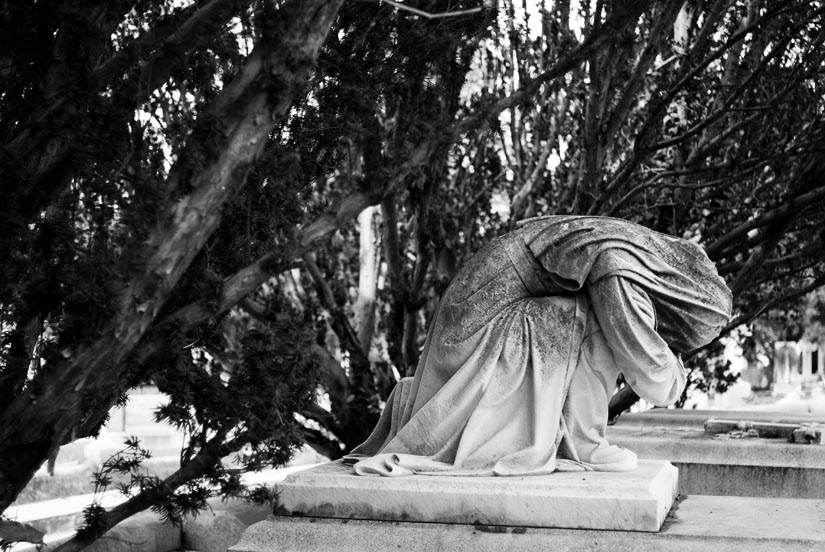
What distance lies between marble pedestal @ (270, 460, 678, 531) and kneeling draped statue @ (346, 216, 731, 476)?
0.17 m

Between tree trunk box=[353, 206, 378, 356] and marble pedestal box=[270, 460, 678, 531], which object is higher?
tree trunk box=[353, 206, 378, 356]

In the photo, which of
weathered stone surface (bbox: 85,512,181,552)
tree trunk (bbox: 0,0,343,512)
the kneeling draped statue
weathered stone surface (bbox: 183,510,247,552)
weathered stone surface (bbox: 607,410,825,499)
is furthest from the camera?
weathered stone surface (bbox: 183,510,247,552)

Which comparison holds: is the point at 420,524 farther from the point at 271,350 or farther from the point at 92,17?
the point at 92,17

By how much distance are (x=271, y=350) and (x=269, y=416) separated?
31cm

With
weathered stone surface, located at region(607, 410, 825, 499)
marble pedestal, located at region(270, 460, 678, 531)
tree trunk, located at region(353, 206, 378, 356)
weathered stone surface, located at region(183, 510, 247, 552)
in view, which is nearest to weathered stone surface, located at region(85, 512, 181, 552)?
weathered stone surface, located at region(183, 510, 247, 552)

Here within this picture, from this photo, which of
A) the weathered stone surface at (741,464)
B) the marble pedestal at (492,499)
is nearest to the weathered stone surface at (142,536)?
the marble pedestal at (492,499)

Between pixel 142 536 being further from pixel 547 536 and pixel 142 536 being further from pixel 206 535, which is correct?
pixel 547 536

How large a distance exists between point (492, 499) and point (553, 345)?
85 centimetres

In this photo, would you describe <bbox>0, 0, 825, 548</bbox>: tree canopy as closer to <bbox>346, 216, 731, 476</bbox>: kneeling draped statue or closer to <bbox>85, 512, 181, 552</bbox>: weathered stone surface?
<bbox>346, 216, 731, 476</bbox>: kneeling draped statue

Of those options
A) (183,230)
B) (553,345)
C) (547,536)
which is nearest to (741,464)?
(553,345)

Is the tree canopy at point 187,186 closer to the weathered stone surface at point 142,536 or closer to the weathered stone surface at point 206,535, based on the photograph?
the weathered stone surface at point 142,536

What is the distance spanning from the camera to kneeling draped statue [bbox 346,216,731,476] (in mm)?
5160

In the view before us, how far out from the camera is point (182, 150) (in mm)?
3791

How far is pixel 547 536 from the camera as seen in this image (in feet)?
15.3
